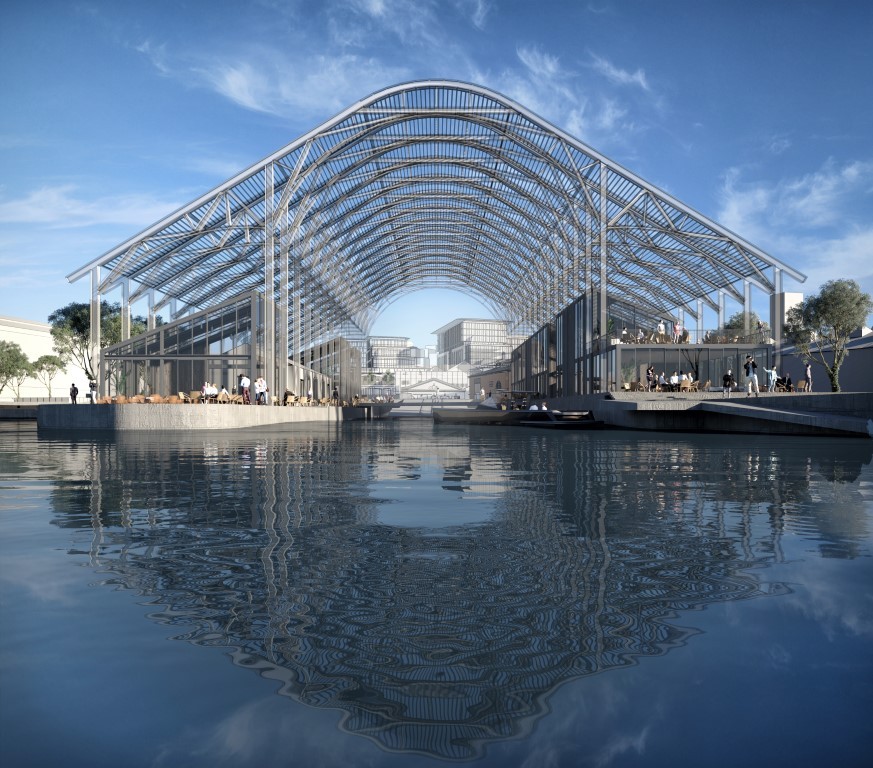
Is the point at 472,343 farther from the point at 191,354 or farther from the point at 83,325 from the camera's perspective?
the point at 191,354

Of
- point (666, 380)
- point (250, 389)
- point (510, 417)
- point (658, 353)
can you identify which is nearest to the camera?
point (250, 389)

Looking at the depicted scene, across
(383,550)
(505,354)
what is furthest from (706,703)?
(505,354)

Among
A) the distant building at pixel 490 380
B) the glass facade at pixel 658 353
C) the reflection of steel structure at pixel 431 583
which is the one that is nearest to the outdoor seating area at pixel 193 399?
the glass facade at pixel 658 353

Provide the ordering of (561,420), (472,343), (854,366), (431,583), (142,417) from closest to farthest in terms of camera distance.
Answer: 1. (431,583)
2. (142,417)
3. (561,420)
4. (854,366)
5. (472,343)

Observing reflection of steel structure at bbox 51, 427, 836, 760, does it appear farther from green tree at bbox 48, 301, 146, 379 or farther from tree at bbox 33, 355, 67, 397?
tree at bbox 33, 355, 67, 397

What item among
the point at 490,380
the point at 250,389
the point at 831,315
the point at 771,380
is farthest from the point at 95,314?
the point at 490,380

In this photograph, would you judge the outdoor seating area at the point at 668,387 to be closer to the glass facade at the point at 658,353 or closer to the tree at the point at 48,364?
the glass facade at the point at 658,353

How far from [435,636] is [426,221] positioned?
6221cm

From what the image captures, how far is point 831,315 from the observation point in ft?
135

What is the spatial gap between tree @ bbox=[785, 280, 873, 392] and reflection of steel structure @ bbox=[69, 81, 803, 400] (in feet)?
6.25

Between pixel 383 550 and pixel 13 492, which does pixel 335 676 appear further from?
pixel 13 492

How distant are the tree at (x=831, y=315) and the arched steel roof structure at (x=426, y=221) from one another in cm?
204

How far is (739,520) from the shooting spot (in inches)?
191

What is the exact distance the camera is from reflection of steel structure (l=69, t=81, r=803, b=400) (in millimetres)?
36750
